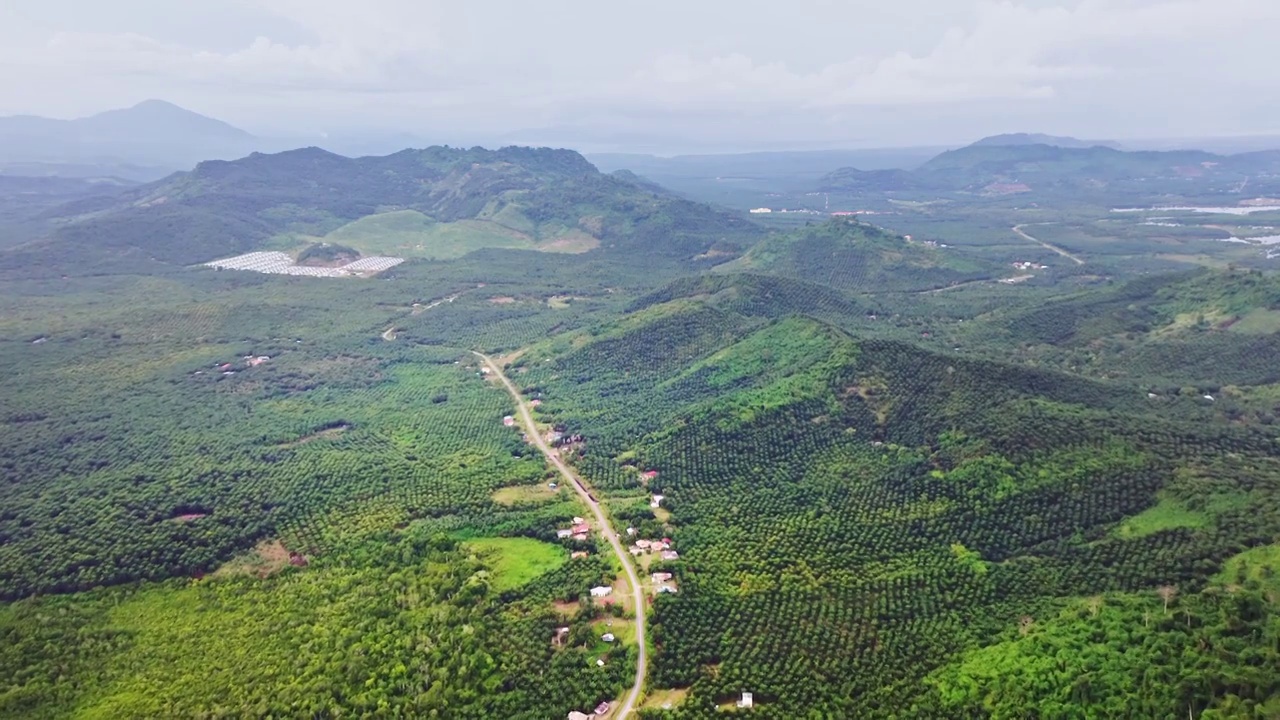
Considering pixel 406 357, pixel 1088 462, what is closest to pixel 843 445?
pixel 1088 462

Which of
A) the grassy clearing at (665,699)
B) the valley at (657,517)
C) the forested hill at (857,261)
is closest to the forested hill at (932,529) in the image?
the valley at (657,517)

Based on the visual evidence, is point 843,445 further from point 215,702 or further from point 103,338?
point 103,338

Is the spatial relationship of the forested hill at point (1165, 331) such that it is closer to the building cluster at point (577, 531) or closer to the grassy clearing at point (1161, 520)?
the grassy clearing at point (1161, 520)

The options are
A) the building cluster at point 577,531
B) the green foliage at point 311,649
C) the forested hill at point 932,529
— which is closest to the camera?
the forested hill at point 932,529

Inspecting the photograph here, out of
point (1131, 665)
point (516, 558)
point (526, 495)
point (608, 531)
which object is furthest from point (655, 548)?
point (1131, 665)

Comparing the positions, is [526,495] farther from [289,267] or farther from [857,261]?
[289,267]

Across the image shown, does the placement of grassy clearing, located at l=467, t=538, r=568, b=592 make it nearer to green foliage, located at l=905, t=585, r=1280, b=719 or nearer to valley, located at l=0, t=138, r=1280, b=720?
valley, located at l=0, t=138, r=1280, b=720
